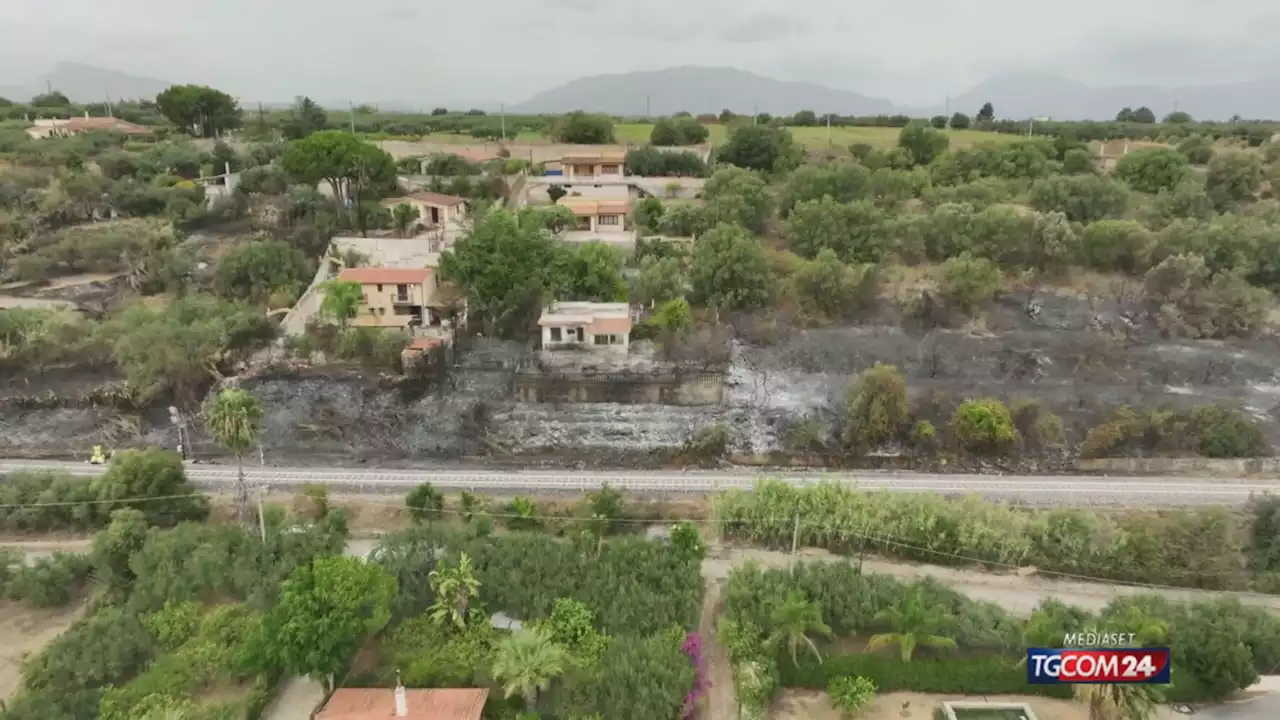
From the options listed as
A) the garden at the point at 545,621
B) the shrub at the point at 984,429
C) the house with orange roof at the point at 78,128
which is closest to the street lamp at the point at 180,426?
the garden at the point at 545,621

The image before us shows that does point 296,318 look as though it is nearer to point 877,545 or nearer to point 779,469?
point 779,469

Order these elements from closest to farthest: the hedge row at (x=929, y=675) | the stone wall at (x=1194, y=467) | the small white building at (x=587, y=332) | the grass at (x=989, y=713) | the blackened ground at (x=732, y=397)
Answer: the grass at (x=989, y=713) → the hedge row at (x=929, y=675) → the stone wall at (x=1194, y=467) → the blackened ground at (x=732, y=397) → the small white building at (x=587, y=332)

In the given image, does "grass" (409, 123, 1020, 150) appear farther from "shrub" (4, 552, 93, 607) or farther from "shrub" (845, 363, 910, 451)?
"shrub" (4, 552, 93, 607)

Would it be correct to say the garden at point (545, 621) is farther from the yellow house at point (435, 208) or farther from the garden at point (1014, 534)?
the yellow house at point (435, 208)

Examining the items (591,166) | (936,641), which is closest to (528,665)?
(936,641)

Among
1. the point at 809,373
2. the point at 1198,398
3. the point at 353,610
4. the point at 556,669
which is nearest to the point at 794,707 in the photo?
the point at 556,669

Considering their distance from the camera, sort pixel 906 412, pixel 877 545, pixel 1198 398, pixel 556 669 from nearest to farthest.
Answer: pixel 556 669 < pixel 877 545 < pixel 906 412 < pixel 1198 398
